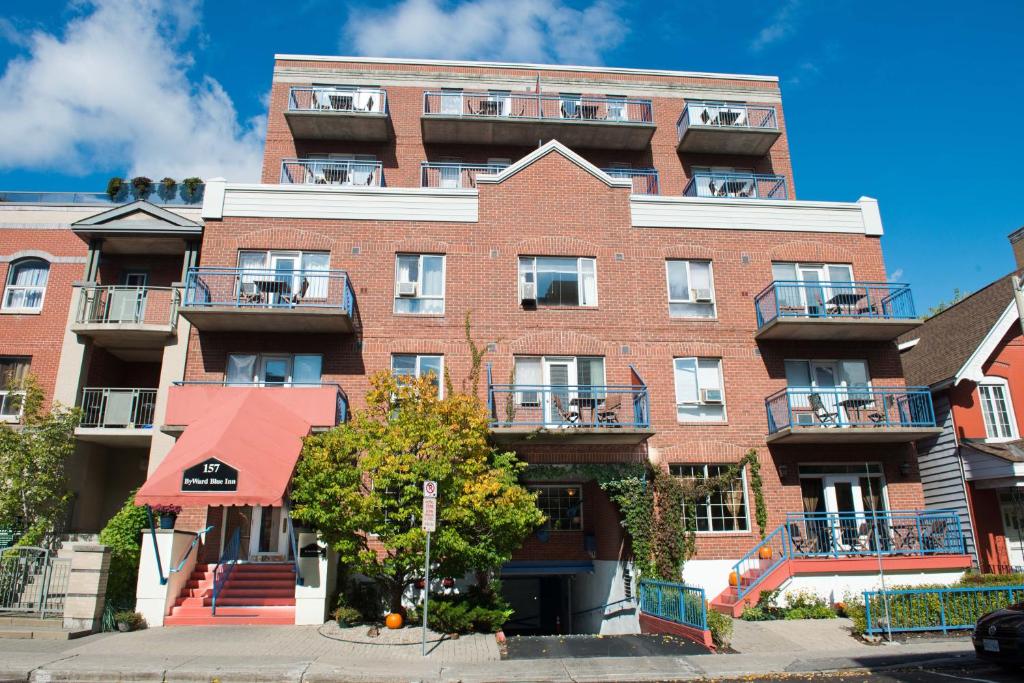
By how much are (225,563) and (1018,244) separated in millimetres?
27490

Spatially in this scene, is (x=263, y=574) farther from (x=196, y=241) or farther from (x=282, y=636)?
(x=196, y=241)

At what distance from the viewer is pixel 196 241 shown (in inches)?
872

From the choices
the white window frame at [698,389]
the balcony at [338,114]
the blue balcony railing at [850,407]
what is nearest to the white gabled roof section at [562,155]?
the white window frame at [698,389]

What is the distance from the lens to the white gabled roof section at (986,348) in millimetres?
21016

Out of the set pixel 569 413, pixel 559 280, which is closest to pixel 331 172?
pixel 559 280

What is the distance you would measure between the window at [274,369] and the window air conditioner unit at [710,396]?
Result: 10784mm

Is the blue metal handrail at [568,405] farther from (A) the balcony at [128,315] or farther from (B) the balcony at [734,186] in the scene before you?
(B) the balcony at [734,186]

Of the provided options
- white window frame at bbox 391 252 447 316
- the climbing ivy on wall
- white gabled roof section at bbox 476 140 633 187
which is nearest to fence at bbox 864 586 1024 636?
the climbing ivy on wall

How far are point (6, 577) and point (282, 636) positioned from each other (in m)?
5.70

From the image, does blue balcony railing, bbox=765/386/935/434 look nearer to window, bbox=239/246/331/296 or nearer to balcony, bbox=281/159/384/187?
window, bbox=239/246/331/296

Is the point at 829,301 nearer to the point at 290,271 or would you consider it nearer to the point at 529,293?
the point at 529,293

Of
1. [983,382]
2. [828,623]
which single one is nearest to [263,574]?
[828,623]

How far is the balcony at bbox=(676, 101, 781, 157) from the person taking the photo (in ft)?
90.8

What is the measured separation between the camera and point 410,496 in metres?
14.6
